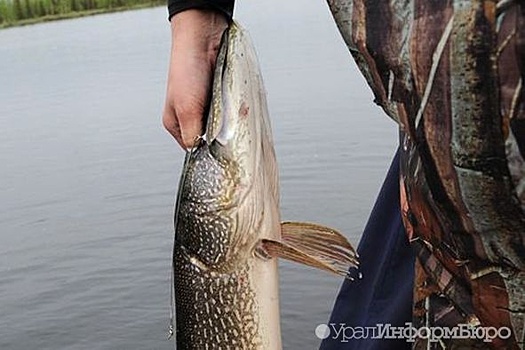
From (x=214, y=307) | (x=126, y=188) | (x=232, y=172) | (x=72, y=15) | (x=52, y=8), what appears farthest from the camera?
(x=72, y=15)

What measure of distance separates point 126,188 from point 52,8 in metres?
17.7

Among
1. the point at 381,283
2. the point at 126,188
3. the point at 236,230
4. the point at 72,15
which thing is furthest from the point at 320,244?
the point at 72,15

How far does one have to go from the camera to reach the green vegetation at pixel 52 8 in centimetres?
2296

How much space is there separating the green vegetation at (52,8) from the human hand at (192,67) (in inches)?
871

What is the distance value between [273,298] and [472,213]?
1.95 feet

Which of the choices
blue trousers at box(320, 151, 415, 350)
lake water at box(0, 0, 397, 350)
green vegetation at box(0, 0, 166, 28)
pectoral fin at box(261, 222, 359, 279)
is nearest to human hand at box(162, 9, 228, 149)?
pectoral fin at box(261, 222, 359, 279)

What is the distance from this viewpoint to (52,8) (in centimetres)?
2347

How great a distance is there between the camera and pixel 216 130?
5.13 ft

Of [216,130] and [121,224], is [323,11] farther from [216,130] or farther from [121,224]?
[216,130]

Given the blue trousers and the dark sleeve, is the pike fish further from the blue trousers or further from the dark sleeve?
the blue trousers

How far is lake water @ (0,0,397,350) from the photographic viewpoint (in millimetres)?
4973

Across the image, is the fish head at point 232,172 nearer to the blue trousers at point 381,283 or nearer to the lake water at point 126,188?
the blue trousers at point 381,283

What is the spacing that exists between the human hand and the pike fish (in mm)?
37

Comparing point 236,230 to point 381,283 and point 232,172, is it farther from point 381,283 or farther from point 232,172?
point 381,283
